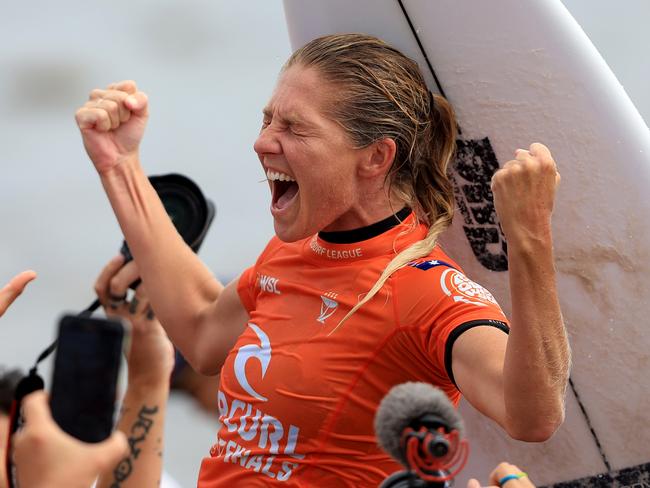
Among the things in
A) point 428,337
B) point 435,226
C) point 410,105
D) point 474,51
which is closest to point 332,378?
point 428,337

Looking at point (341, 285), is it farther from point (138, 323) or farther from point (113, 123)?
point (113, 123)

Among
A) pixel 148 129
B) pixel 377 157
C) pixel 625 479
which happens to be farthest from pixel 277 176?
pixel 148 129

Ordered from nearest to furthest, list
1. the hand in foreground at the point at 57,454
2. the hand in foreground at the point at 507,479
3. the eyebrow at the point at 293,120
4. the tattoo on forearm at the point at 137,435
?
the hand in foreground at the point at 57,454 < the hand in foreground at the point at 507,479 < the eyebrow at the point at 293,120 < the tattoo on forearm at the point at 137,435

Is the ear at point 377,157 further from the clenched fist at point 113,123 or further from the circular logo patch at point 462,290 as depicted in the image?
the clenched fist at point 113,123

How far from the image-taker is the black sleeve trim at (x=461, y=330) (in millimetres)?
2219

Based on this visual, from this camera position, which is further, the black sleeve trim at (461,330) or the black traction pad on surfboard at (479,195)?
the black traction pad on surfboard at (479,195)

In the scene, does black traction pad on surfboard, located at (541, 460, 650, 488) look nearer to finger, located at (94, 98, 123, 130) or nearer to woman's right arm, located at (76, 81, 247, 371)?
woman's right arm, located at (76, 81, 247, 371)

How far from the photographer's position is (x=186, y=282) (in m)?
2.88

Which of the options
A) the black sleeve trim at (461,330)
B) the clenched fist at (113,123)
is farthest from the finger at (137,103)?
the black sleeve trim at (461,330)

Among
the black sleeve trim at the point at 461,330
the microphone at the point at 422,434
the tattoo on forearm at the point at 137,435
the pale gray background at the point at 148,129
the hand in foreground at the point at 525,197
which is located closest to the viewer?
the microphone at the point at 422,434

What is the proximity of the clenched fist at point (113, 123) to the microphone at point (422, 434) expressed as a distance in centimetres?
142

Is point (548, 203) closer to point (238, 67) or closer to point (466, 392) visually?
point (466, 392)

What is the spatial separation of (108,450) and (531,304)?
85cm

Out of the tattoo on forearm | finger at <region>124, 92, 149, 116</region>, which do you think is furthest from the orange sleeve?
finger at <region>124, 92, 149, 116</region>
